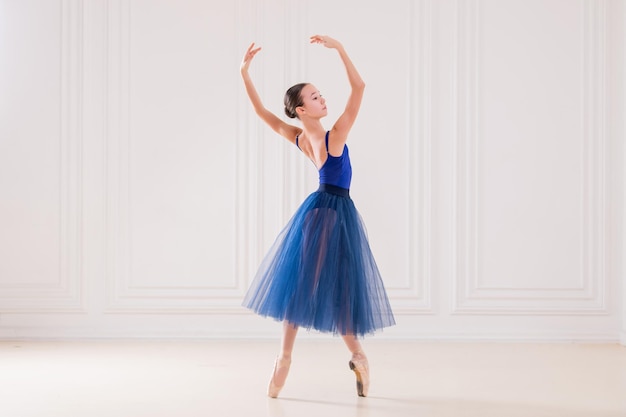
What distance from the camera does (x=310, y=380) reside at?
3264 mm

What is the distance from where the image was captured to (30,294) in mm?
4414

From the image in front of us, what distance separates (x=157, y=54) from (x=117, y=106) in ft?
1.21

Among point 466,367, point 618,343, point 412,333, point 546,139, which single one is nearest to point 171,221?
point 412,333

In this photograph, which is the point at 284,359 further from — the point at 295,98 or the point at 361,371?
the point at 295,98

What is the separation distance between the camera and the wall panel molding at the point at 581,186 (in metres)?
4.38

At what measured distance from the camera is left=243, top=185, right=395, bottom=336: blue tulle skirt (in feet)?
9.18

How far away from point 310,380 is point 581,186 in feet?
6.78

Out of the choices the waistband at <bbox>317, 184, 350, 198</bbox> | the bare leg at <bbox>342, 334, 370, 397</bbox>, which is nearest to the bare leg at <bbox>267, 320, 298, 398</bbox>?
the bare leg at <bbox>342, 334, 370, 397</bbox>

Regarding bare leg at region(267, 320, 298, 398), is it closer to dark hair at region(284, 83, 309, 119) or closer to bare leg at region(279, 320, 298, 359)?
bare leg at region(279, 320, 298, 359)

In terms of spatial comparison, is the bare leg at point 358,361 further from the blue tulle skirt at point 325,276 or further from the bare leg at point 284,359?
the bare leg at point 284,359

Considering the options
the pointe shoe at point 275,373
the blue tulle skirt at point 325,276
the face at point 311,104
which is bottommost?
the pointe shoe at point 275,373

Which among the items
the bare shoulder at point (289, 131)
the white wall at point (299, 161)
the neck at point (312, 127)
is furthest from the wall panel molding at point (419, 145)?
the neck at point (312, 127)

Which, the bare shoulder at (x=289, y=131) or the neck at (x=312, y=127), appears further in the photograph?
the bare shoulder at (x=289, y=131)

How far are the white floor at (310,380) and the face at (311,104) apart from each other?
1053 millimetres
